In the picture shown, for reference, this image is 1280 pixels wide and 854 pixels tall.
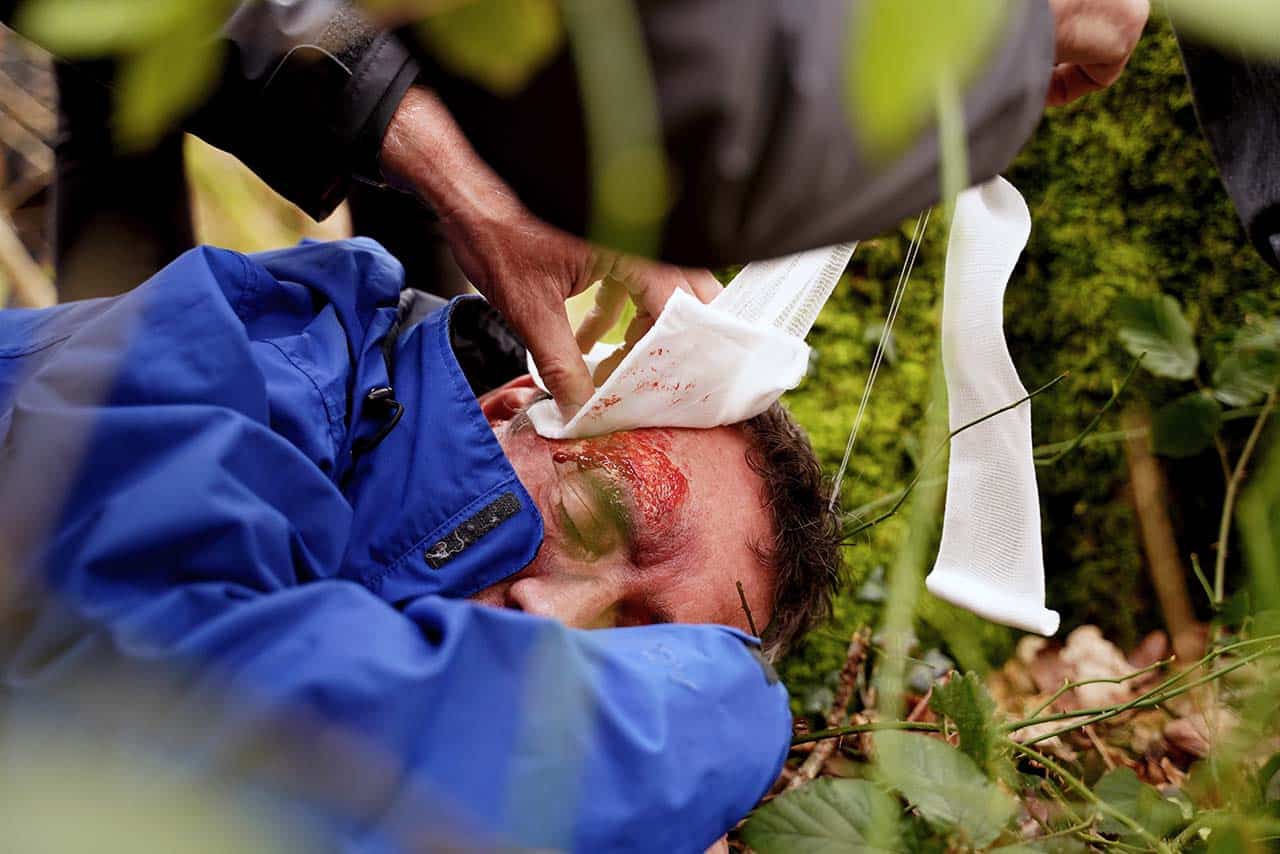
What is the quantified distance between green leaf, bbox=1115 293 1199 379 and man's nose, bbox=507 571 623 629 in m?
1.02

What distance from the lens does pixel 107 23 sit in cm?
25

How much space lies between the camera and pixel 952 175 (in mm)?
388

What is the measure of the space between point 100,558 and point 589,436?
2.09ft

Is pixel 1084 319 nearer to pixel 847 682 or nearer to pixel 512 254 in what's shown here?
pixel 847 682

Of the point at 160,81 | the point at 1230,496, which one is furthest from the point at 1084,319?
the point at 160,81

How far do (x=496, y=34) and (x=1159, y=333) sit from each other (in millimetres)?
1649

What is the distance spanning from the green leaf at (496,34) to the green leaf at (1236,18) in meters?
0.27

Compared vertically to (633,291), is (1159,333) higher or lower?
lower

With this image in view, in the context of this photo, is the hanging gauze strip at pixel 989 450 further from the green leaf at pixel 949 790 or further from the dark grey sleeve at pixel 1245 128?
the green leaf at pixel 949 790

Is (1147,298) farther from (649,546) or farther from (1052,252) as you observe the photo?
(649,546)

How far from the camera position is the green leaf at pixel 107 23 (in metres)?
0.25

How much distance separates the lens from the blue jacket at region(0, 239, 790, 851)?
2.41 feet

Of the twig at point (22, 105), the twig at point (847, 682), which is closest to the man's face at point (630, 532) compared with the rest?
the twig at point (847, 682)

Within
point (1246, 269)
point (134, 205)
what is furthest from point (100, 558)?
point (1246, 269)
